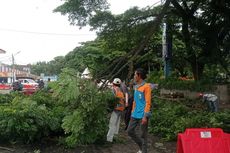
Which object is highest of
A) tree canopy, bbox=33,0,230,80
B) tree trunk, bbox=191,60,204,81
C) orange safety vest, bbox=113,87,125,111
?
tree canopy, bbox=33,0,230,80

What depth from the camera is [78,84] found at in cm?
713

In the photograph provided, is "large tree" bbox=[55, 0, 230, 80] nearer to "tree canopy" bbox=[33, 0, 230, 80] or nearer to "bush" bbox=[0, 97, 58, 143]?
"tree canopy" bbox=[33, 0, 230, 80]

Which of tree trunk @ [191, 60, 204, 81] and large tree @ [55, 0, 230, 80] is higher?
large tree @ [55, 0, 230, 80]

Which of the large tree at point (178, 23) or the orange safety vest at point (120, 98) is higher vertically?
the large tree at point (178, 23)

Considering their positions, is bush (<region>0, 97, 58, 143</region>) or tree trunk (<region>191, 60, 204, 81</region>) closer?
bush (<region>0, 97, 58, 143</region>)

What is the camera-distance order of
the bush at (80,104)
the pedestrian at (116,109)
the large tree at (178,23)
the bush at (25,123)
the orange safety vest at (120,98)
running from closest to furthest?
the bush at (80,104) → the bush at (25,123) → the pedestrian at (116,109) → the orange safety vest at (120,98) → the large tree at (178,23)

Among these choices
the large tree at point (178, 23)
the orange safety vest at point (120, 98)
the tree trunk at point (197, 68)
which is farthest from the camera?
the tree trunk at point (197, 68)

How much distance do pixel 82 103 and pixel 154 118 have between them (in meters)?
5.15

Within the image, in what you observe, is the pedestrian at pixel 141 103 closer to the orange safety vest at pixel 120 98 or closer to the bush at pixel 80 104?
the bush at pixel 80 104

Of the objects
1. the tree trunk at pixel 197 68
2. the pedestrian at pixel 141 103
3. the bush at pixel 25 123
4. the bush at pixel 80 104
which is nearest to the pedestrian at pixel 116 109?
the bush at pixel 80 104

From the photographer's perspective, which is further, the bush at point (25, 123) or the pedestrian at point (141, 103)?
the bush at point (25, 123)

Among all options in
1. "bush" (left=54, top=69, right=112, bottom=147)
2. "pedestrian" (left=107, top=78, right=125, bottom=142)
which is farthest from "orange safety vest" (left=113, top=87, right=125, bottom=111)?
"bush" (left=54, top=69, right=112, bottom=147)

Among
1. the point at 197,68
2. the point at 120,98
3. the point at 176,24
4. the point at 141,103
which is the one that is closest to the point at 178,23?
the point at 176,24

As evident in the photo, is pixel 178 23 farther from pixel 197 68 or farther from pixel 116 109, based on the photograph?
pixel 116 109
